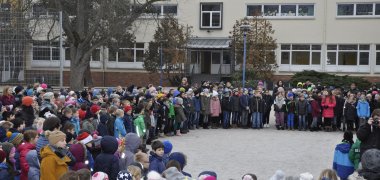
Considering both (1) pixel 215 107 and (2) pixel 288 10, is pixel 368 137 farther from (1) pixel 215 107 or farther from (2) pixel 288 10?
(2) pixel 288 10

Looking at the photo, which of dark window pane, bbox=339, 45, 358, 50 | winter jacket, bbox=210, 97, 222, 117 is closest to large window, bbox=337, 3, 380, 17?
dark window pane, bbox=339, 45, 358, 50

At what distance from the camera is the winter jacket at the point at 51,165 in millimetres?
6742

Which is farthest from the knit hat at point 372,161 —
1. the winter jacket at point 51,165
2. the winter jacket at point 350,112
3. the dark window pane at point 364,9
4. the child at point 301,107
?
the dark window pane at point 364,9

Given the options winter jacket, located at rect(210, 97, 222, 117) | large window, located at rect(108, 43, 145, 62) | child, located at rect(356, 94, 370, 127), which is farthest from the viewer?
large window, located at rect(108, 43, 145, 62)

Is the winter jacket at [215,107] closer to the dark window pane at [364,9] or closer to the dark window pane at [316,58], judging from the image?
the dark window pane at [316,58]

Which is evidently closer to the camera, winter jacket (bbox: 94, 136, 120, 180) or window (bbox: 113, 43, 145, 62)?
winter jacket (bbox: 94, 136, 120, 180)

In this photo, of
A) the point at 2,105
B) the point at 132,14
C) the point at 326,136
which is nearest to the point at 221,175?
the point at 2,105

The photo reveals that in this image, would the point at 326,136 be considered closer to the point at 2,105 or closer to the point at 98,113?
the point at 98,113

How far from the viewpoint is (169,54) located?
39031 mm

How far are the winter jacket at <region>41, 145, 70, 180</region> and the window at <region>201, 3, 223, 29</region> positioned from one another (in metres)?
36.1

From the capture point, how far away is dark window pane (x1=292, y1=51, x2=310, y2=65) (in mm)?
41125

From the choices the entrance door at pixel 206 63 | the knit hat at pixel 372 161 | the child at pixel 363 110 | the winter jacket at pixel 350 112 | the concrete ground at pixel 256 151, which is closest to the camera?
the knit hat at pixel 372 161

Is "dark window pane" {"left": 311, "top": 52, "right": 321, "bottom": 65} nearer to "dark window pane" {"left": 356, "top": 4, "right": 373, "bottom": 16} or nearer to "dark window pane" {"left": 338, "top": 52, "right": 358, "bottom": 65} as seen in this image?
"dark window pane" {"left": 338, "top": 52, "right": 358, "bottom": 65}

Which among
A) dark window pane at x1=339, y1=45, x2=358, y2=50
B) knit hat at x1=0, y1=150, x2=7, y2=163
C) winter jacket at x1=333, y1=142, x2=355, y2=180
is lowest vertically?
winter jacket at x1=333, y1=142, x2=355, y2=180
